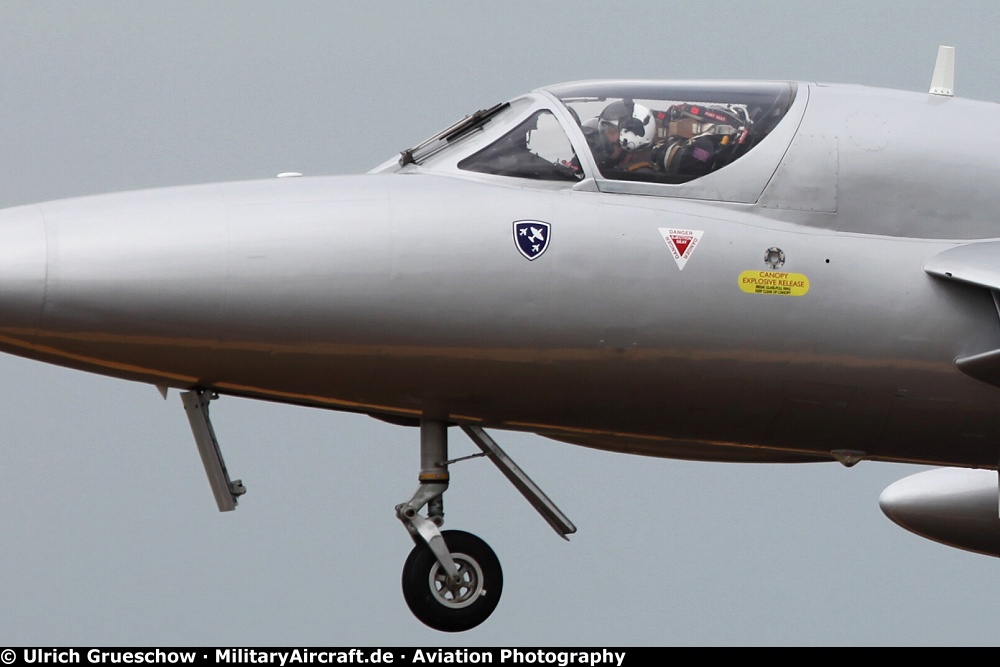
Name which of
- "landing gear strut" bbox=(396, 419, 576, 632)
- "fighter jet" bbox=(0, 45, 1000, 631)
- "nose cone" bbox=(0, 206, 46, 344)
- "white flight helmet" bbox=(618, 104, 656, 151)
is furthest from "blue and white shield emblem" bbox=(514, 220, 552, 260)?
"nose cone" bbox=(0, 206, 46, 344)

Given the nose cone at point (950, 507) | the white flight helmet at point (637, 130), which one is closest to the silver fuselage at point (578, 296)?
the white flight helmet at point (637, 130)

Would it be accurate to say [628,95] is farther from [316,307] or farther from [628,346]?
[316,307]

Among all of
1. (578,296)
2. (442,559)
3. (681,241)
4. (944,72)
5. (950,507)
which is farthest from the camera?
(950,507)

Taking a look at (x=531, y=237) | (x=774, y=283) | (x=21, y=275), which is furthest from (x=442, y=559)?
(x=21, y=275)

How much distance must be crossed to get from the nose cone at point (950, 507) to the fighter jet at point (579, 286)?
4.21 metres

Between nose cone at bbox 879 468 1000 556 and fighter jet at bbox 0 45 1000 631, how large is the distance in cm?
421

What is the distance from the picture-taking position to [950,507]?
17.4 m

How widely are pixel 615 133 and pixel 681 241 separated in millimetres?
1029

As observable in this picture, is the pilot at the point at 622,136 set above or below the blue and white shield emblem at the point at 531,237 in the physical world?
above

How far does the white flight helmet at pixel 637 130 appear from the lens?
12445 mm

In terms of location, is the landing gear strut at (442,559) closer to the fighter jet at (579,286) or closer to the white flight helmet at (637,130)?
the fighter jet at (579,286)

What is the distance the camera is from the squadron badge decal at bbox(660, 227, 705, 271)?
1185 centimetres

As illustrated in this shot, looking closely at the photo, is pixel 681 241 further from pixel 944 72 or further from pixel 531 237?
pixel 944 72

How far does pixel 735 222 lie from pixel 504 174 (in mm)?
1568
